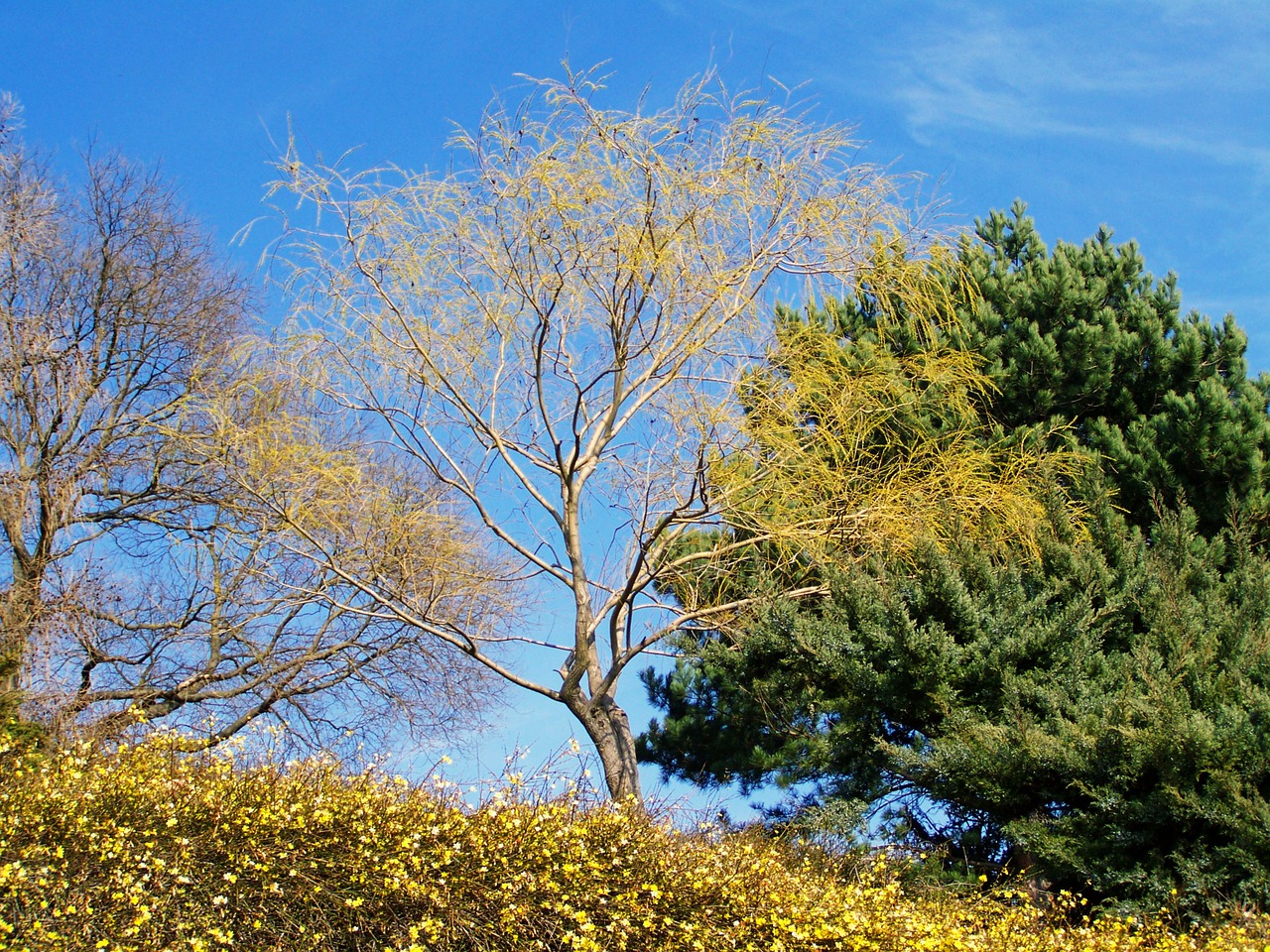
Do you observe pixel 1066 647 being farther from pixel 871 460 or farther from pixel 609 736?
pixel 609 736

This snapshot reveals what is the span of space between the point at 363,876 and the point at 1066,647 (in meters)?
6.08

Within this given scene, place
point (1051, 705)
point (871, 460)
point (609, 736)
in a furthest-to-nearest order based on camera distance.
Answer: point (871, 460)
point (1051, 705)
point (609, 736)

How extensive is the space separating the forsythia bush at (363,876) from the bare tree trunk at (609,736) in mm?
2046

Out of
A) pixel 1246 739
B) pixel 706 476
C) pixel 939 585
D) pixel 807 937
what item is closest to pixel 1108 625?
pixel 939 585

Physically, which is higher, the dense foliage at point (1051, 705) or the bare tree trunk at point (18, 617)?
the bare tree trunk at point (18, 617)

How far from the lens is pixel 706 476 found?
711cm

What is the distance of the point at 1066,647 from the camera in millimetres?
8438

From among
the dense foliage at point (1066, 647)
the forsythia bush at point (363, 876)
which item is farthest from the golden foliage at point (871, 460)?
the forsythia bush at point (363, 876)

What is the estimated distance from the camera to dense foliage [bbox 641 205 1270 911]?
6.98 meters

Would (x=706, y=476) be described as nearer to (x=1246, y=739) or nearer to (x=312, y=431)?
(x=312, y=431)

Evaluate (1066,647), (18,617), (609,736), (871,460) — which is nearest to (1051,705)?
(1066,647)

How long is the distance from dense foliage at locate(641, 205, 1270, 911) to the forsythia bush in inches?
63.4

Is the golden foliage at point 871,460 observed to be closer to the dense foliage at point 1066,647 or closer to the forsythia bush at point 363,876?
the dense foliage at point 1066,647

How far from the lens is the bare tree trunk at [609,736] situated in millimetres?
7492
